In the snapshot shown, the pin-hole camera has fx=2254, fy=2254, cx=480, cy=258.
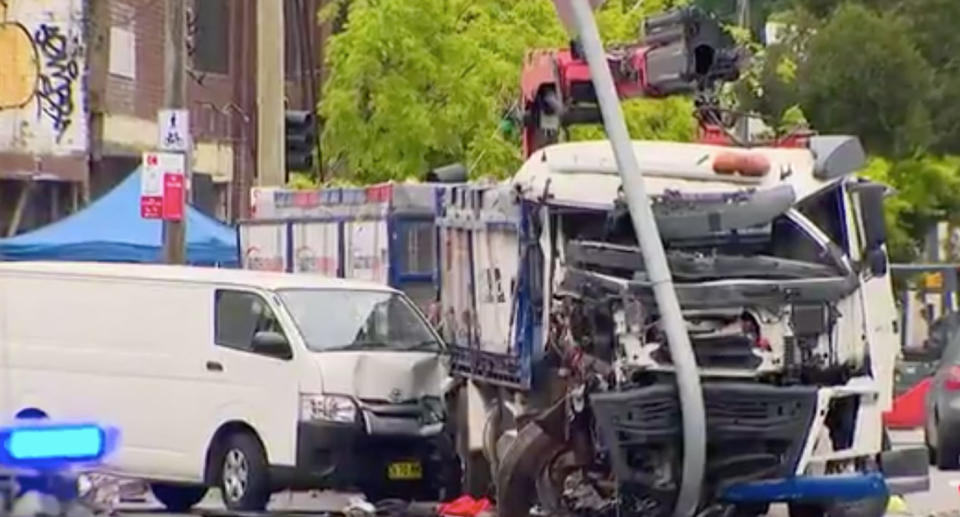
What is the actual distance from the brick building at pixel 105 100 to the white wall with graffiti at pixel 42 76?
1cm

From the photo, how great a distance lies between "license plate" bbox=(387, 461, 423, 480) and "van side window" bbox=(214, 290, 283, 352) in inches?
56.1

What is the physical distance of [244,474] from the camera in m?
17.6

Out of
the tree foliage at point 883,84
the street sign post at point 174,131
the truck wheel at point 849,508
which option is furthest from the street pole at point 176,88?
the tree foliage at point 883,84

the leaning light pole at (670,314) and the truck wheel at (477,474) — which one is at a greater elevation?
the leaning light pole at (670,314)

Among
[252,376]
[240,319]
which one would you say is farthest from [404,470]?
[240,319]

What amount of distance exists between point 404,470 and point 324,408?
94cm

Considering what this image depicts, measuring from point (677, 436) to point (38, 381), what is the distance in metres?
6.13

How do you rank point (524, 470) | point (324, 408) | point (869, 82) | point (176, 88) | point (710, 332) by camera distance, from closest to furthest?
point (710, 332) < point (524, 470) < point (324, 408) < point (176, 88) < point (869, 82)

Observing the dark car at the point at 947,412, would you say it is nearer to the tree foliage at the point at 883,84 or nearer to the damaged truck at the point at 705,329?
the damaged truck at the point at 705,329

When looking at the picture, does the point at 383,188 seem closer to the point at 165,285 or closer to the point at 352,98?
the point at 165,285

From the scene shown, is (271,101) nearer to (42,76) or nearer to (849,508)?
(42,76)

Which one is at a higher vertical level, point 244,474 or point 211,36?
point 211,36

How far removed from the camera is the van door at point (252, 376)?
17375 millimetres

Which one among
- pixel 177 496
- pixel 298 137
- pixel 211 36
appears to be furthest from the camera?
pixel 211 36
